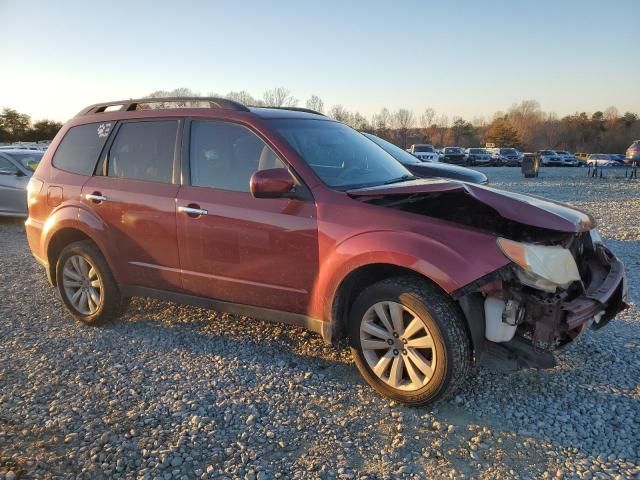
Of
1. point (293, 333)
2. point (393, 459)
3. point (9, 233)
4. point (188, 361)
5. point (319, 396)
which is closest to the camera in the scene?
point (393, 459)

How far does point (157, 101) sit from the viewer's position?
174 inches

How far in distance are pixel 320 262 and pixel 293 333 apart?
4.01 feet

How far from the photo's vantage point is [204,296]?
399cm

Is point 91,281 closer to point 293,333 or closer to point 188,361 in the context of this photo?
point 188,361

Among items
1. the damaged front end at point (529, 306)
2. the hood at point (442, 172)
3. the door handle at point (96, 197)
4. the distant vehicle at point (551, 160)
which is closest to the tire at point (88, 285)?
the door handle at point (96, 197)

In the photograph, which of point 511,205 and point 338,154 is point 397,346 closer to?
point 511,205

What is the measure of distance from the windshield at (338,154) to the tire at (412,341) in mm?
862

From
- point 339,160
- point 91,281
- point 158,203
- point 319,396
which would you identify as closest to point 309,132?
point 339,160

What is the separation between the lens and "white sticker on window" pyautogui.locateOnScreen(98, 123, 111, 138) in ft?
15.0

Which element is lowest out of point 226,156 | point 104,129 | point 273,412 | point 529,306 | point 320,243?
point 273,412

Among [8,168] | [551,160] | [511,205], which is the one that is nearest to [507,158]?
[551,160]

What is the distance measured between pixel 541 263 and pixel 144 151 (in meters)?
3.22

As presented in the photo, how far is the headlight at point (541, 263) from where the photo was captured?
2842 mm

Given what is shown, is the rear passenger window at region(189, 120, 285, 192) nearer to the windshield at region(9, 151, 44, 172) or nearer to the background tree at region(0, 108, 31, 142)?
the windshield at region(9, 151, 44, 172)
